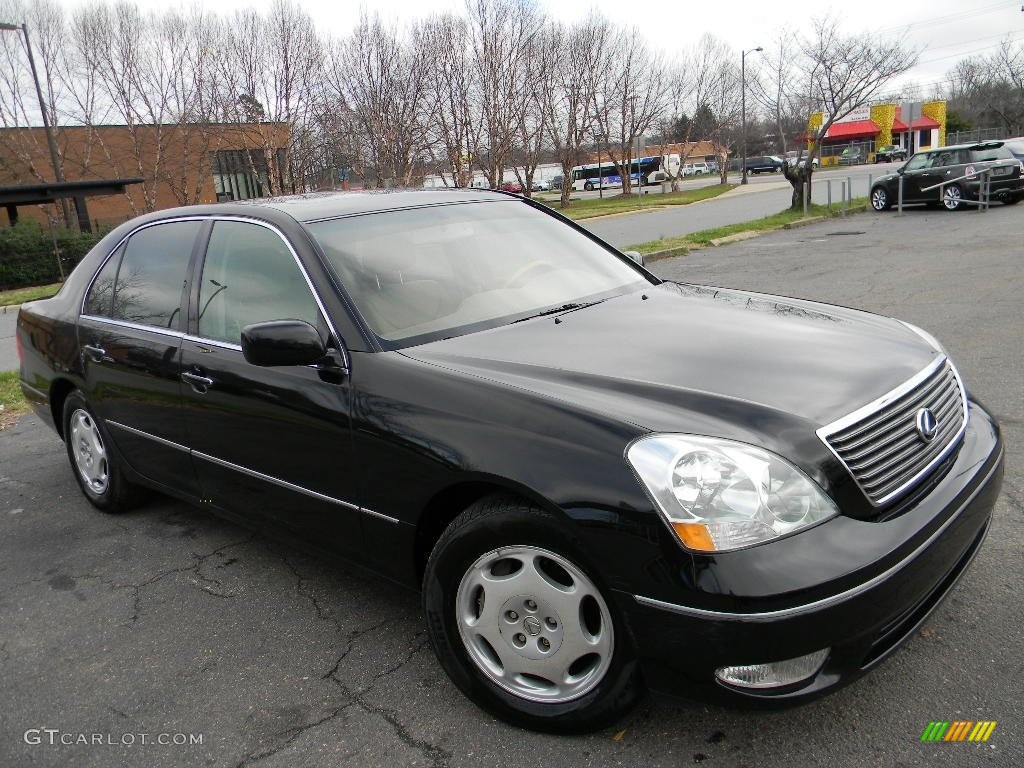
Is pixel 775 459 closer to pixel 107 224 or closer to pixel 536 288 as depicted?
pixel 536 288

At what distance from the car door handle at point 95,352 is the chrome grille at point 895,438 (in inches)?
138

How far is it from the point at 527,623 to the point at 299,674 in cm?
101

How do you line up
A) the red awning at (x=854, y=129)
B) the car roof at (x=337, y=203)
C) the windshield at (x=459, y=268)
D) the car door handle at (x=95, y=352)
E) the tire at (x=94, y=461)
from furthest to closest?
the red awning at (x=854, y=129) < the tire at (x=94, y=461) < the car door handle at (x=95, y=352) < the car roof at (x=337, y=203) < the windshield at (x=459, y=268)

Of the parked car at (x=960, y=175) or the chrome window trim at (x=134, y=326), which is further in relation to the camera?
the parked car at (x=960, y=175)

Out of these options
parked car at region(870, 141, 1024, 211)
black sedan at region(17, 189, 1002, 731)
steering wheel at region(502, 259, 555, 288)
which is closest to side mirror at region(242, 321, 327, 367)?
black sedan at region(17, 189, 1002, 731)

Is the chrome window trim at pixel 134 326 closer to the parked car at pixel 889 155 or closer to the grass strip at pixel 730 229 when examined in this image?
the grass strip at pixel 730 229

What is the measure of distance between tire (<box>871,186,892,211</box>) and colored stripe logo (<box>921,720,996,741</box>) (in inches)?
848

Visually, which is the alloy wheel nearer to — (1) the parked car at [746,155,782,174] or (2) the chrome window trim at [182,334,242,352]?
(2) the chrome window trim at [182,334,242,352]

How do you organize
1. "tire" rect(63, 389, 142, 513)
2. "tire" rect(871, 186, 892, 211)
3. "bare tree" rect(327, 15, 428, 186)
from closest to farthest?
1. "tire" rect(63, 389, 142, 513)
2. "tire" rect(871, 186, 892, 211)
3. "bare tree" rect(327, 15, 428, 186)

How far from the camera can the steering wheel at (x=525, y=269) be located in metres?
3.51

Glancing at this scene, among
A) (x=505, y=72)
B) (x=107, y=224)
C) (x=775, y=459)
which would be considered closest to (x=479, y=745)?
(x=775, y=459)

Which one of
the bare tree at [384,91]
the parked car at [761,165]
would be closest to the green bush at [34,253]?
the bare tree at [384,91]

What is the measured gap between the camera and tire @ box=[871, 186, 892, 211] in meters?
21.5

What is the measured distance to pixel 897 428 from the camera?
247 cm
